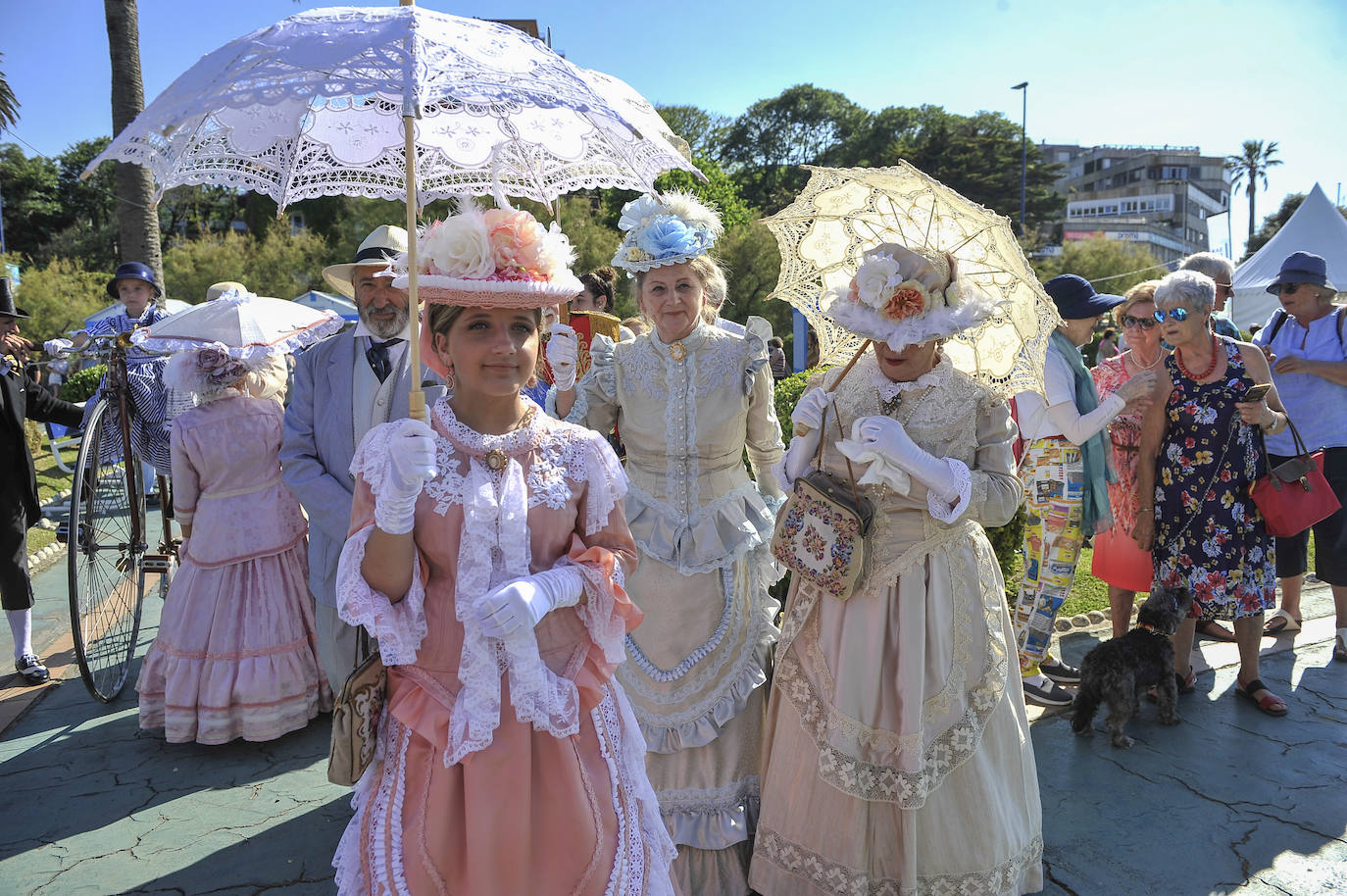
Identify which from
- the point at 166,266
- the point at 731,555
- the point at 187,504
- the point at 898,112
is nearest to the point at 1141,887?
the point at 731,555

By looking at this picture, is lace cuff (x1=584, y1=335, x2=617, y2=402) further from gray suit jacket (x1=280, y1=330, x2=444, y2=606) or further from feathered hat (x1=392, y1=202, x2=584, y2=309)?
feathered hat (x1=392, y1=202, x2=584, y2=309)

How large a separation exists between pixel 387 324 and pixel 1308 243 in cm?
1471

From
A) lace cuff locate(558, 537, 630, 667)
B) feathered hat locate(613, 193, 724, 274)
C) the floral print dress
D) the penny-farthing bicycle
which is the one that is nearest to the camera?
lace cuff locate(558, 537, 630, 667)

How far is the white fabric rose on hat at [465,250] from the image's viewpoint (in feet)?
5.99

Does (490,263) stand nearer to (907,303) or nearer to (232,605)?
(907,303)

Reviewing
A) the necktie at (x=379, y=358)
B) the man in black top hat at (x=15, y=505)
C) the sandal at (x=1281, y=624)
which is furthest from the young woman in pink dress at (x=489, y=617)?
the sandal at (x=1281, y=624)

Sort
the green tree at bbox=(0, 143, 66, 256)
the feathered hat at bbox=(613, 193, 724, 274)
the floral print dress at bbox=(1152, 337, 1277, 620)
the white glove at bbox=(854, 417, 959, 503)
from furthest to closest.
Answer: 1. the green tree at bbox=(0, 143, 66, 256)
2. the floral print dress at bbox=(1152, 337, 1277, 620)
3. the feathered hat at bbox=(613, 193, 724, 274)
4. the white glove at bbox=(854, 417, 959, 503)

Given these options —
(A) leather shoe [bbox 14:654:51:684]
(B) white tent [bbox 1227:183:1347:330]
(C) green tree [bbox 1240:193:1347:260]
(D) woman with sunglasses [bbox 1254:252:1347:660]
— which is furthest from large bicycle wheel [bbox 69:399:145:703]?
(C) green tree [bbox 1240:193:1347:260]

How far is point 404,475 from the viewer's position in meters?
1.72

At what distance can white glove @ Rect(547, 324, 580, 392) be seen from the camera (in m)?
3.30

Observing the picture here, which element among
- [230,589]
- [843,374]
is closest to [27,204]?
[230,589]

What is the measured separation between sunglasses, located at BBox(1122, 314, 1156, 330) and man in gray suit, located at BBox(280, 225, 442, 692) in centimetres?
379

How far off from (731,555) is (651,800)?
118 centimetres

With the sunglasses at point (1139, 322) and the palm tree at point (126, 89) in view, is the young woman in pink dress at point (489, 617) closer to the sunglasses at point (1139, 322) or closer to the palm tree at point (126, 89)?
the sunglasses at point (1139, 322)
